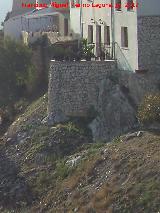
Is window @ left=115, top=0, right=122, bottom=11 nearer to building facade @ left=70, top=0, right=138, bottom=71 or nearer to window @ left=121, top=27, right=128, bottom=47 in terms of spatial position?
building facade @ left=70, top=0, right=138, bottom=71

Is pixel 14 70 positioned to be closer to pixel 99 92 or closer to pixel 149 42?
pixel 99 92

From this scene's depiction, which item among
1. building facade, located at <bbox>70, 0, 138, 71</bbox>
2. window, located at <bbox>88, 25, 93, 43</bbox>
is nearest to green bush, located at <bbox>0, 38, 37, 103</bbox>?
building facade, located at <bbox>70, 0, 138, 71</bbox>

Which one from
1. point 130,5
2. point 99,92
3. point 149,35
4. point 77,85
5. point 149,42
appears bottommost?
point 99,92

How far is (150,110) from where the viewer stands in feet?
109

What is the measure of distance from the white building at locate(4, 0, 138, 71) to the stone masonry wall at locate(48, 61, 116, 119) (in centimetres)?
157

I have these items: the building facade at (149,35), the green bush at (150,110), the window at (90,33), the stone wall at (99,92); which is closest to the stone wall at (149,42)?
the building facade at (149,35)

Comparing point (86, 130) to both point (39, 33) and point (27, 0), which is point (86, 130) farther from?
point (27, 0)

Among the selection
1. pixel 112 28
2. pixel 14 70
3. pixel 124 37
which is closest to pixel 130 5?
pixel 124 37

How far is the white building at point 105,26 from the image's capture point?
3744 cm

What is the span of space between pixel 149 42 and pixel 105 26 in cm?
560

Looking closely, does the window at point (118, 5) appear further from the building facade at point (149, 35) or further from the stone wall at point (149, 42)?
the stone wall at point (149, 42)

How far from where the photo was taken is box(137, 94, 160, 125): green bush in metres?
32.9

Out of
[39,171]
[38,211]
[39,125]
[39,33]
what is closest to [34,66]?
[39,33]

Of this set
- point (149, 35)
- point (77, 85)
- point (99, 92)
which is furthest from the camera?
point (77, 85)
